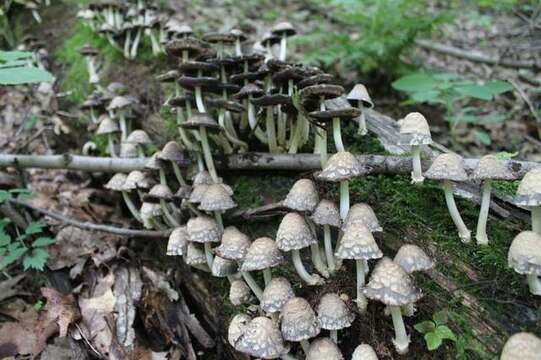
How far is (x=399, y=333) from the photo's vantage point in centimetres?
314

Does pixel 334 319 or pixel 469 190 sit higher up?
pixel 469 190

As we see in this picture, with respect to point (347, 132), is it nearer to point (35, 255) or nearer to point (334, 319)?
point (334, 319)

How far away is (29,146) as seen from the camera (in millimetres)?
6824

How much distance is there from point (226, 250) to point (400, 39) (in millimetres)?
6094

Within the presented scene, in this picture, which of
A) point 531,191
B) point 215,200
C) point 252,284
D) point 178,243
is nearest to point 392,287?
point 531,191

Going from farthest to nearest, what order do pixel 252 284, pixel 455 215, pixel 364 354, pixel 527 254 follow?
pixel 252 284 < pixel 455 215 < pixel 364 354 < pixel 527 254

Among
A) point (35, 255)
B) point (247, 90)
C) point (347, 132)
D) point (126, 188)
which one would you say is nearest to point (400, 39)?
point (347, 132)

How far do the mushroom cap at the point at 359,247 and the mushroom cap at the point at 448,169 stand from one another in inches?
28.5

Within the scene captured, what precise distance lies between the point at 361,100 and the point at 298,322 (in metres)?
2.29

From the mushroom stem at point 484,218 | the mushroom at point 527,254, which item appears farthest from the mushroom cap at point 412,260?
the mushroom stem at point 484,218

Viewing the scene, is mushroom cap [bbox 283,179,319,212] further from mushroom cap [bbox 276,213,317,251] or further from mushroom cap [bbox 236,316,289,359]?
mushroom cap [bbox 236,316,289,359]

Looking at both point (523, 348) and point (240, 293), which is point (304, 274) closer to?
point (240, 293)

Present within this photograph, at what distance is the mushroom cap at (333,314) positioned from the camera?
3135 mm

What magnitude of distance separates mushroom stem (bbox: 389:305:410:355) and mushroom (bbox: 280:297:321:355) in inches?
22.6
